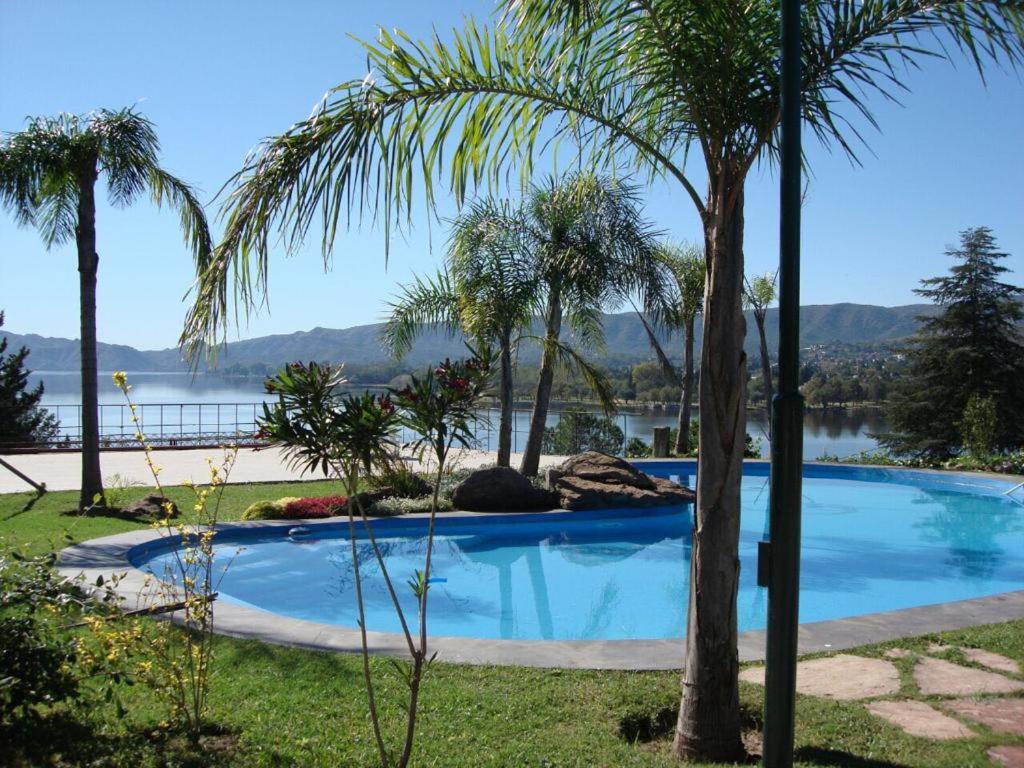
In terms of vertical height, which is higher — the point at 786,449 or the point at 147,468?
the point at 786,449

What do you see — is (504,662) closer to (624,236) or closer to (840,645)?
(840,645)

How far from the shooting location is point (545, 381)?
48.1 feet

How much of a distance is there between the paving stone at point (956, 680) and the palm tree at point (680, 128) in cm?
160

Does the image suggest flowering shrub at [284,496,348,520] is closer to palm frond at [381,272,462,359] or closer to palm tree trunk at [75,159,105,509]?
palm tree trunk at [75,159,105,509]

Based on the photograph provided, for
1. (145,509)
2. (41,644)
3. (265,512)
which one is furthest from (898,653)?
(145,509)

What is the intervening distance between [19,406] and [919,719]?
23.2 meters

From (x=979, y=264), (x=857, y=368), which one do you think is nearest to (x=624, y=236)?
(x=979, y=264)

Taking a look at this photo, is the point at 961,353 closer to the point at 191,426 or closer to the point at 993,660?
the point at 191,426

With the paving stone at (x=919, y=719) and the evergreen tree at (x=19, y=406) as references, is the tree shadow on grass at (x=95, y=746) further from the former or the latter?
the evergreen tree at (x=19, y=406)

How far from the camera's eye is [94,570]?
26.8 ft

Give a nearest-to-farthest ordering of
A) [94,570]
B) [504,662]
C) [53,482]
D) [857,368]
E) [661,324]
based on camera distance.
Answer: [504,662] → [94,570] → [53,482] → [661,324] → [857,368]

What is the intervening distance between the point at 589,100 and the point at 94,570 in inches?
258

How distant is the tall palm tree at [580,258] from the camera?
14.4 meters

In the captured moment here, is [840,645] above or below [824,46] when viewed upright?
below
